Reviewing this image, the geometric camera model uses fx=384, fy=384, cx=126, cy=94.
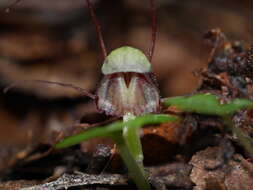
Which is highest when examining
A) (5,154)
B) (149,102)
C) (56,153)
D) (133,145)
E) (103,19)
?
(103,19)

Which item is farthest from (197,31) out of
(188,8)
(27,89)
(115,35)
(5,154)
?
(5,154)

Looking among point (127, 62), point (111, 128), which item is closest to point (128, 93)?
point (127, 62)

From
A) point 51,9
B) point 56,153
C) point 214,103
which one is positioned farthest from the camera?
point 51,9

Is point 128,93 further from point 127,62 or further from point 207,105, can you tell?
point 207,105

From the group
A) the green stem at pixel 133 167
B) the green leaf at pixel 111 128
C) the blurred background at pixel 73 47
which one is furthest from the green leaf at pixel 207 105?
the blurred background at pixel 73 47

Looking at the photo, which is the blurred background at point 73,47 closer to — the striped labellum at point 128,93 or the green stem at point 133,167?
the striped labellum at point 128,93

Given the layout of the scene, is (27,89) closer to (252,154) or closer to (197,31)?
(197,31)

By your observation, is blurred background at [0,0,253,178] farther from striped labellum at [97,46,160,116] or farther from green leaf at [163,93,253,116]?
green leaf at [163,93,253,116]
